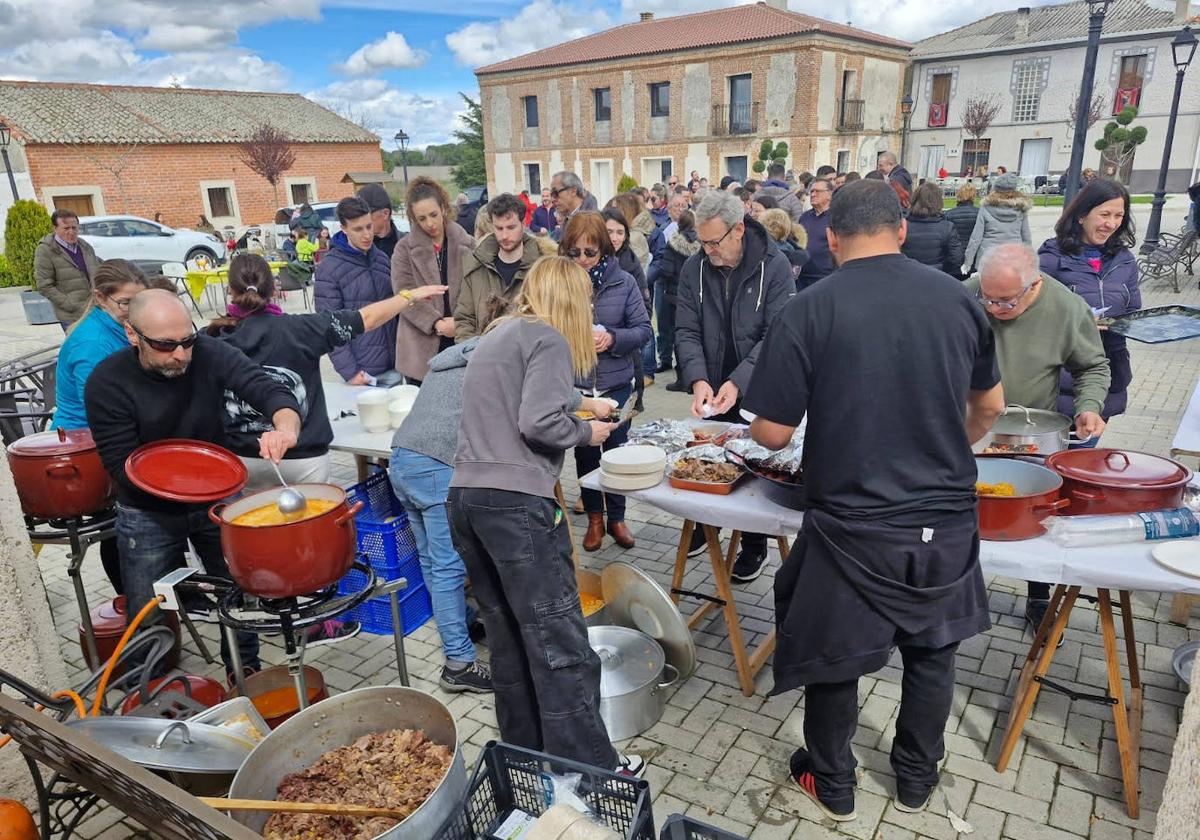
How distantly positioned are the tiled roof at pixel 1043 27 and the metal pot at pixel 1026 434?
128 ft

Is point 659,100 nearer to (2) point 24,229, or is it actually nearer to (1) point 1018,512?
(2) point 24,229

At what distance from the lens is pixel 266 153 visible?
28562 millimetres

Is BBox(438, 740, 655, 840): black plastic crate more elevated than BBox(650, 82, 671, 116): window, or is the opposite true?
BBox(650, 82, 671, 116): window

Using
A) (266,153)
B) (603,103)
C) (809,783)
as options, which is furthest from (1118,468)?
(603,103)

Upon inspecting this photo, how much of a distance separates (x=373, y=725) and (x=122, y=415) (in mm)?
1603

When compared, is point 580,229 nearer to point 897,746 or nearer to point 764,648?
point 764,648

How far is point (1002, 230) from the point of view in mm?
7164

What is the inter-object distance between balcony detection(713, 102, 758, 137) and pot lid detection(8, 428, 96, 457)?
29475 mm

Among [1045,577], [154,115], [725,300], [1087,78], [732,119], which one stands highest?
[154,115]

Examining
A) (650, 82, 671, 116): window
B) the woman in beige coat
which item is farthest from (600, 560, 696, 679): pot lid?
(650, 82, 671, 116): window

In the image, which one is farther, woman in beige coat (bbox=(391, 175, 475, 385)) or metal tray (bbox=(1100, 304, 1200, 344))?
woman in beige coat (bbox=(391, 175, 475, 385))

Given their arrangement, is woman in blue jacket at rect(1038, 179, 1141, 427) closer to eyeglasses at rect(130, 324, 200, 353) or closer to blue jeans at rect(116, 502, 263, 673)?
eyeglasses at rect(130, 324, 200, 353)

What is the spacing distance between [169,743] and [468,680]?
1534mm

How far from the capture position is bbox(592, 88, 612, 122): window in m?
32.2
